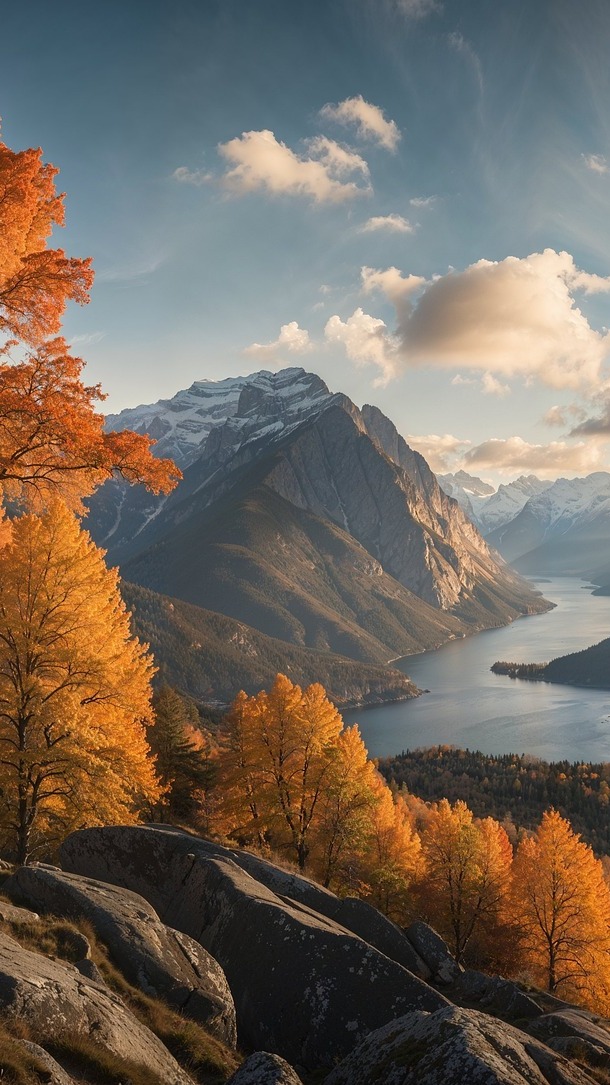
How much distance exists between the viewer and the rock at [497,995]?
1816cm

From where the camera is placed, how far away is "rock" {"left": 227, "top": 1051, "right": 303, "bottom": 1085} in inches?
333

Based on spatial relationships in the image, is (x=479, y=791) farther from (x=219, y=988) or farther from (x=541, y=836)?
(x=219, y=988)

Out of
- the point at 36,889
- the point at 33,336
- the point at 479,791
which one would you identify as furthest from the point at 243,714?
the point at 479,791

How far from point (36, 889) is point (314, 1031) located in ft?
24.2

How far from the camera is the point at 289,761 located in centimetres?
3681

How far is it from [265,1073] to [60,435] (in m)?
13.6

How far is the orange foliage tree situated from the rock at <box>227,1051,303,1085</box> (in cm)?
1204

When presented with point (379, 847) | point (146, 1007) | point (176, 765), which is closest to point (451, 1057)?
point (146, 1007)

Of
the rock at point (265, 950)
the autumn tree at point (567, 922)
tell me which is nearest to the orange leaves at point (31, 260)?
the rock at point (265, 950)

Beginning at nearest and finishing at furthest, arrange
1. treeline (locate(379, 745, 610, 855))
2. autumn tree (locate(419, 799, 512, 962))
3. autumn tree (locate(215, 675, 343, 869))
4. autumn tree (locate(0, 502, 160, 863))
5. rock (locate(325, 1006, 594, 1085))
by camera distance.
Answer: rock (locate(325, 1006, 594, 1085)) < autumn tree (locate(0, 502, 160, 863)) < autumn tree (locate(215, 675, 343, 869)) < autumn tree (locate(419, 799, 512, 962)) < treeline (locate(379, 745, 610, 855))

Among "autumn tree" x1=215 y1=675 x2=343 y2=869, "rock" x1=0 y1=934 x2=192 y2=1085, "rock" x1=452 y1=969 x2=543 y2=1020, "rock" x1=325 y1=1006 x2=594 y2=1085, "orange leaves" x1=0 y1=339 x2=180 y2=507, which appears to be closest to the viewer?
"rock" x1=325 y1=1006 x2=594 y2=1085

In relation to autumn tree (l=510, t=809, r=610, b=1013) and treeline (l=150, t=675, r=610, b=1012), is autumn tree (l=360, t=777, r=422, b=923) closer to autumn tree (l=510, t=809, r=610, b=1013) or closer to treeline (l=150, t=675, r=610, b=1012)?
treeline (l=150, t=675, r=610, b=1012)

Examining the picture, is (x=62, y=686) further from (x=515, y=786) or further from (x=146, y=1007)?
(x=515, y=786)

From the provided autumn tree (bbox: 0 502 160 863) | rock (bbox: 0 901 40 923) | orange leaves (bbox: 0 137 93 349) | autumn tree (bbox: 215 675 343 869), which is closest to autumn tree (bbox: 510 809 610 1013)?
autumn tree (bbox: 215 675 343 869)
